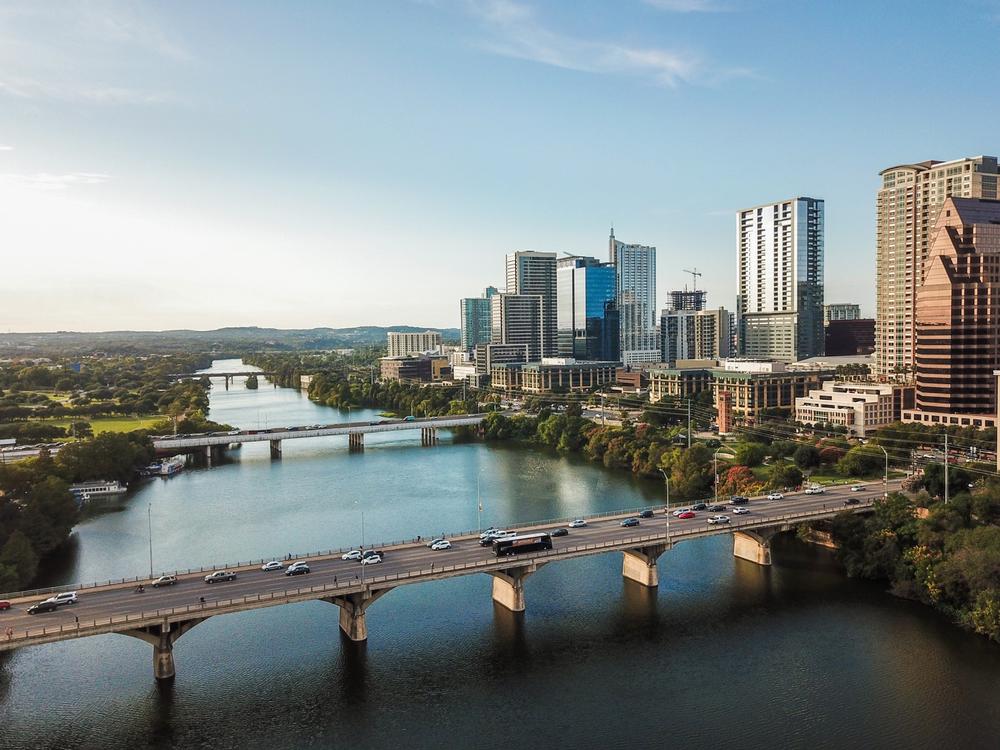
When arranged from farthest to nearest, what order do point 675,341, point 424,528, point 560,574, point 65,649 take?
1. point 675,341
2. point 424,528
3. point 560,574
4. point 65,649

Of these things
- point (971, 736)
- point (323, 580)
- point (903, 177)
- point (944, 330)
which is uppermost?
point (903, 177)

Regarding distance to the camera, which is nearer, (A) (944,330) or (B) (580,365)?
(A) (944,330)

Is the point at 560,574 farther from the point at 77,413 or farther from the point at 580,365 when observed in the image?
the point at 580,365

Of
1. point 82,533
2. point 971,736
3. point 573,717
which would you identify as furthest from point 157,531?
point 971,736

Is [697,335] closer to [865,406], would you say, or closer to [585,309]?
[585,309]

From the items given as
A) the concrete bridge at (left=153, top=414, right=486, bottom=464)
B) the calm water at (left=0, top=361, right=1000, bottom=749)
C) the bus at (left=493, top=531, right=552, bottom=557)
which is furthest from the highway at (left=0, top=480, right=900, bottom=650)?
the concrete bridge at (left=153, top=414, right=486, bottom=464)

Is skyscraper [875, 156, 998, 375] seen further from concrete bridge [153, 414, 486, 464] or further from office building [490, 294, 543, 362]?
office building [490, 294, 543, 362]

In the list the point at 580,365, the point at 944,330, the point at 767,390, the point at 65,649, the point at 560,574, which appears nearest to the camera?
the point at 65,649

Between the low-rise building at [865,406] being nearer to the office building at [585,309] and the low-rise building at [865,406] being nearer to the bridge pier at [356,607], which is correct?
the bridge pier at [356,607]
